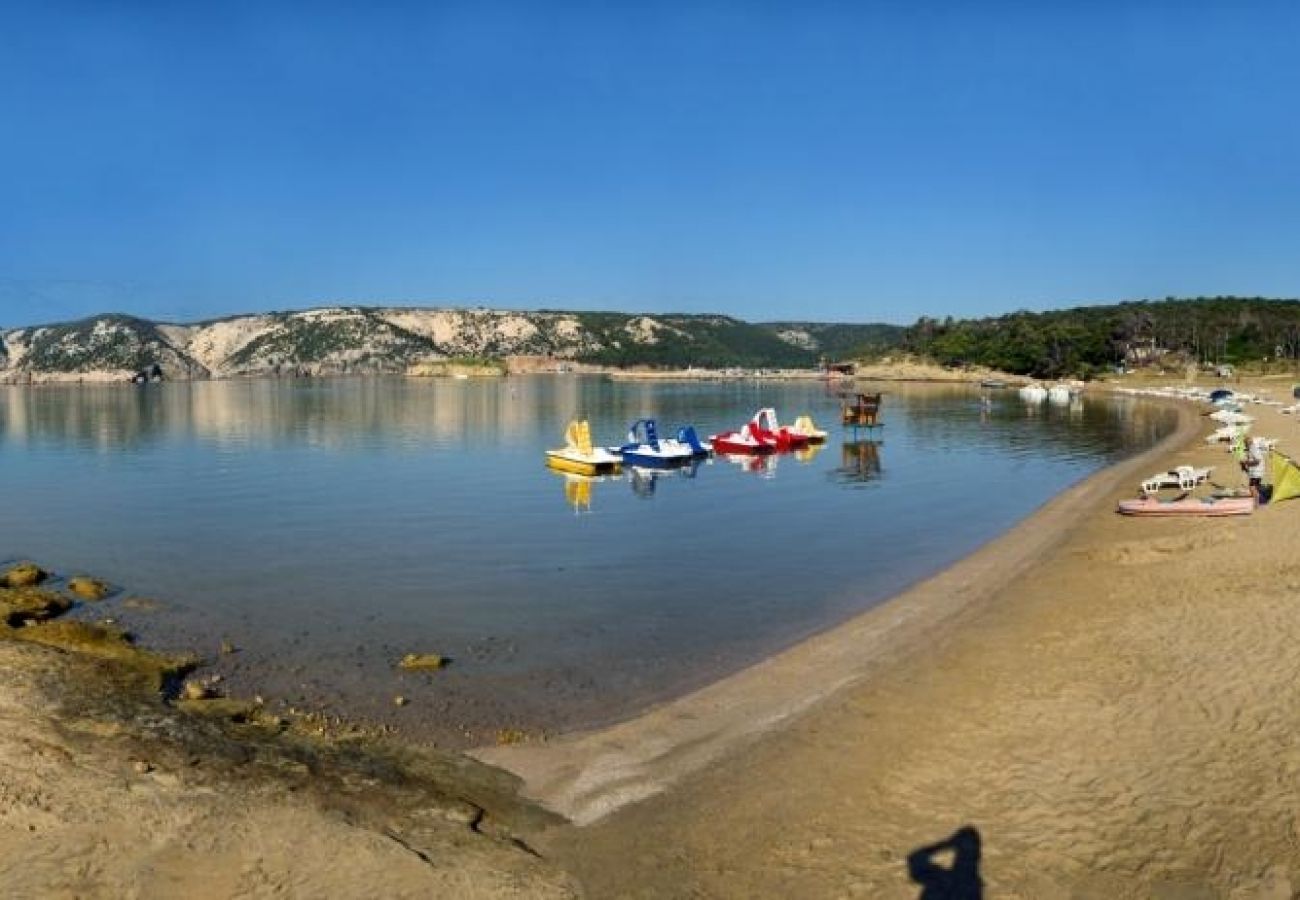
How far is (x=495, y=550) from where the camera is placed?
93.2ft

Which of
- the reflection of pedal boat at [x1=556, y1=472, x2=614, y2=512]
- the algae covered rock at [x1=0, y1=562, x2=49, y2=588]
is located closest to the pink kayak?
the reflection of pedal boat at [x1=556, y1=472, x2=614, y2=512]

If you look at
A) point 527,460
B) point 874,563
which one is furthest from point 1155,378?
point 874,563

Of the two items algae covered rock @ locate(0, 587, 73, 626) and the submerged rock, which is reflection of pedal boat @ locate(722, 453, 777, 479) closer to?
algae covered rock @ locate(0, 587, 73, 626)

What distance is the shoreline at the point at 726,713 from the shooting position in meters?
11.9

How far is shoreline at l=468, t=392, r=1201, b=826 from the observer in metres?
11.9

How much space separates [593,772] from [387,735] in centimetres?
323

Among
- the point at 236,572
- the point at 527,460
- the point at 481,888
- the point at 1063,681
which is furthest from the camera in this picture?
the point at 527,460

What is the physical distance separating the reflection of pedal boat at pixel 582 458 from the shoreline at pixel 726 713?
83.3ft

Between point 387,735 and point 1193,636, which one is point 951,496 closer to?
point 1193,636

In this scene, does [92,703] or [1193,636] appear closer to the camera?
[92,703]

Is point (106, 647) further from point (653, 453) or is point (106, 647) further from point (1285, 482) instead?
point (653, 453)

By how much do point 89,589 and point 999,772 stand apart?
20.8 m

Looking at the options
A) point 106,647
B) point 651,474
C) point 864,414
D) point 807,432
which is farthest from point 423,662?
point 864,414

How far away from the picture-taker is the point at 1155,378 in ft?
495
